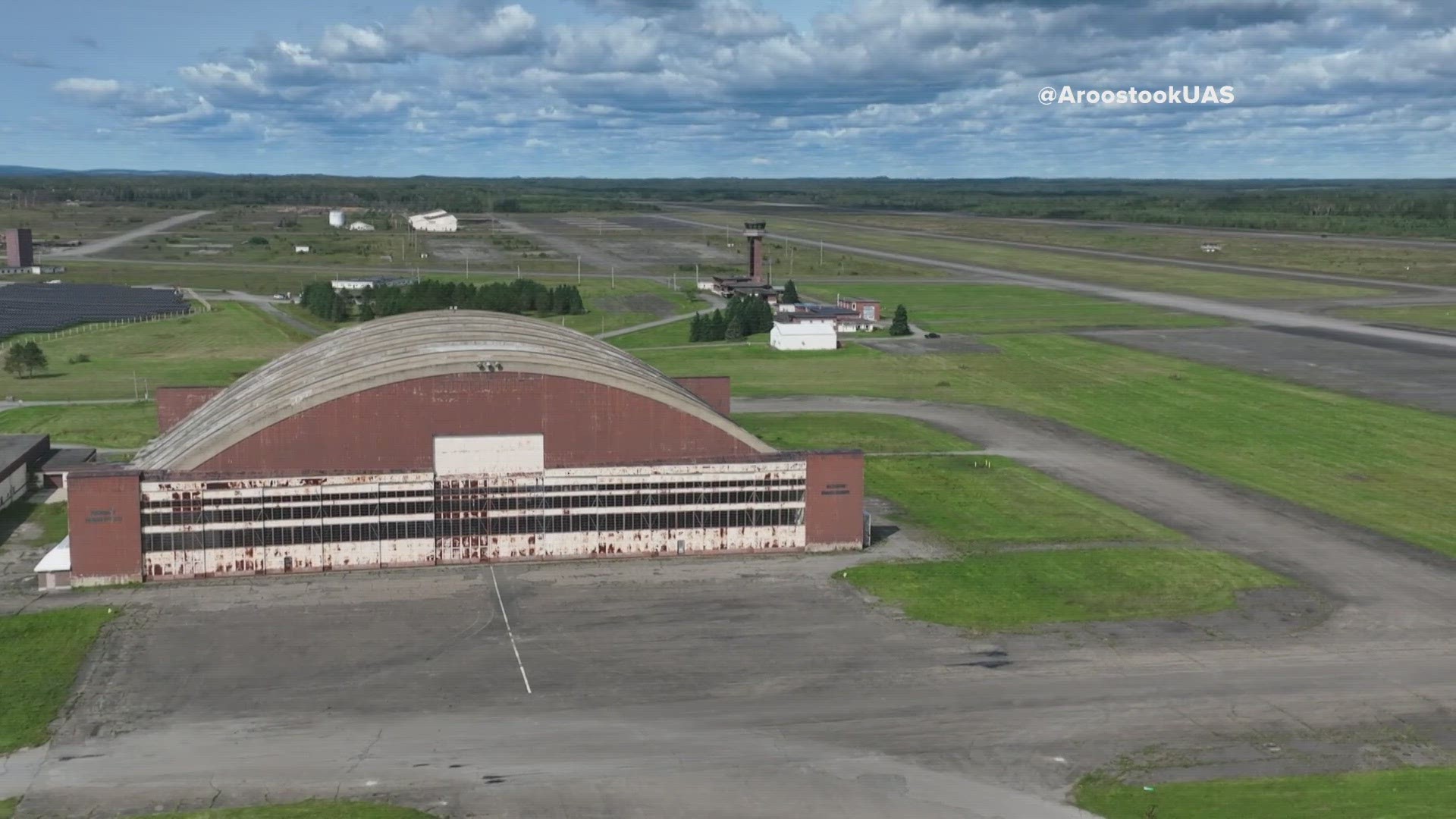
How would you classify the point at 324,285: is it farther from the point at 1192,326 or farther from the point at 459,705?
the point at 459,705

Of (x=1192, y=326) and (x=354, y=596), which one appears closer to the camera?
(x=354, y=596)

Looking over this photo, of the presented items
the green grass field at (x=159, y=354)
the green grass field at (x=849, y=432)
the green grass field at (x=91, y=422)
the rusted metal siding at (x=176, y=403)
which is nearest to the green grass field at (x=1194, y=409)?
the green grass field at (x=849, y=432)

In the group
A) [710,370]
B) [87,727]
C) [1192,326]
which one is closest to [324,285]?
[710,370]

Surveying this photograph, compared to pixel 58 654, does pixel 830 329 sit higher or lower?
higher

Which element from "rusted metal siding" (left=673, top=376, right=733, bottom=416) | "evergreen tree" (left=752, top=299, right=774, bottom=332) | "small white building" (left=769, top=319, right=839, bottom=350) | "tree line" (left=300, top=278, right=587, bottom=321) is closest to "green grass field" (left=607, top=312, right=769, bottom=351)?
"evergreen tree" (left=752, top=299, right=774, bottom=332)

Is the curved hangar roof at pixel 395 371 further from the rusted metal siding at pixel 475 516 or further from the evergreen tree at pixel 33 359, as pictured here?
the evergreen tree at pixel 33 359

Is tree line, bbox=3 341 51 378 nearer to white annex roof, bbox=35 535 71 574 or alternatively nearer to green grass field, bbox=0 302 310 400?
green grass field, bbox=0 302 310 400
